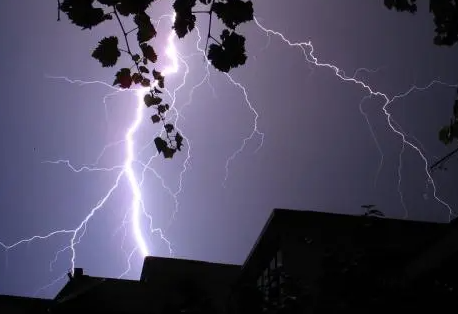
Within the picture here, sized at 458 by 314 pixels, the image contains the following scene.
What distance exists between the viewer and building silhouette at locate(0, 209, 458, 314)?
2512mm

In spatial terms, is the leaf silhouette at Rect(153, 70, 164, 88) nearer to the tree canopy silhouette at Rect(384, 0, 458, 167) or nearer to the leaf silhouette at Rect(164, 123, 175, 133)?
the leaf silhouette at Rect(164, 123, 175, 133)

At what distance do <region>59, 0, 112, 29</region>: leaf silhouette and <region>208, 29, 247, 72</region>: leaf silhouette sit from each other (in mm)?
568

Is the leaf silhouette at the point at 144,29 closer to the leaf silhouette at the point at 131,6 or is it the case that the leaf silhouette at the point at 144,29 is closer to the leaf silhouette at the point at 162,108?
the leaf silhouette at the point at 131,6

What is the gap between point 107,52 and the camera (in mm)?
1979

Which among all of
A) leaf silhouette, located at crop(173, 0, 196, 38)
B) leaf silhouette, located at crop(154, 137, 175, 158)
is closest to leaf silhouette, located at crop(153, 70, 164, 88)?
leaf silhouette, located at crop(154, 137, 175, 158)

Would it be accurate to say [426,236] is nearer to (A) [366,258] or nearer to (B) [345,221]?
(B) [345,221]

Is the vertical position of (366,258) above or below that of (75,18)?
below

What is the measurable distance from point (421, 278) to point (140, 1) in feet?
8.35

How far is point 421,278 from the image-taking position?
8.66 ft

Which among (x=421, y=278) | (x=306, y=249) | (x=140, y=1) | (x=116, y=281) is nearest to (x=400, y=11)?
(x=140, y=1)

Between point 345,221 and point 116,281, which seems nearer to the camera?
point 345,221

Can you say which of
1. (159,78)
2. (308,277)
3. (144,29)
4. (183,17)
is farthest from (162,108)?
(308,277)

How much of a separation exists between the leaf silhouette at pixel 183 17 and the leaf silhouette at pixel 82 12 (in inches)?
14.2

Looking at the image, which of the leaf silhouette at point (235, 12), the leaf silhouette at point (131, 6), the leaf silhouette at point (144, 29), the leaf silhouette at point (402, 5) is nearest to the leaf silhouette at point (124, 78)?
the leaf silhouette at point (144, 29)
